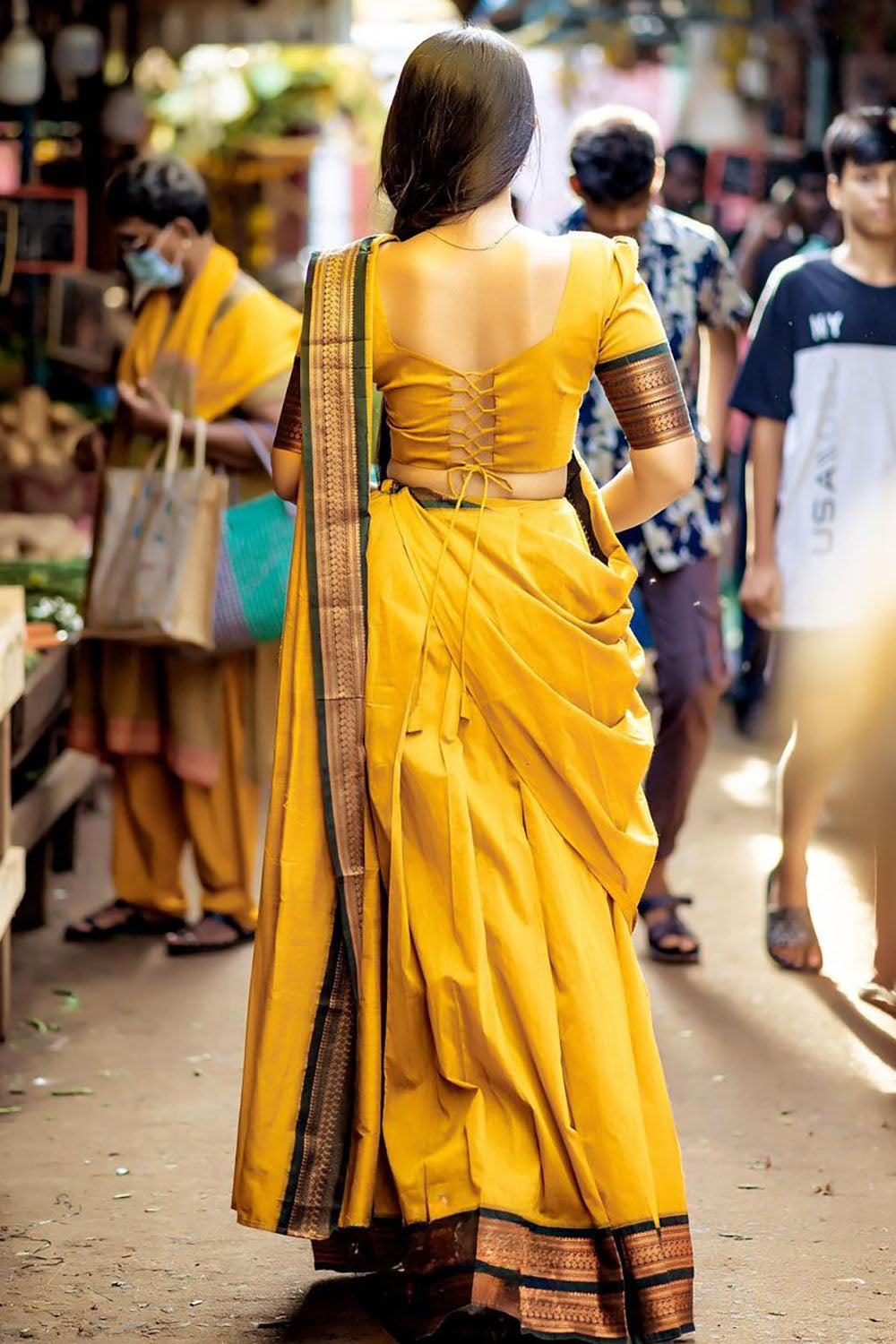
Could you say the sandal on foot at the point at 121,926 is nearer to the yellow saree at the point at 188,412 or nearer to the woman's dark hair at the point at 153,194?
the yellow saree at the point at 188,412

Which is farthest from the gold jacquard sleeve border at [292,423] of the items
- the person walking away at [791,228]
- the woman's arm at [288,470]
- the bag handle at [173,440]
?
the person walking away at [791,228]

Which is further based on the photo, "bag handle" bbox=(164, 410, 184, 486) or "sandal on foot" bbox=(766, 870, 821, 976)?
"sandal on foot" bbox=(766, 870, 821, 976)

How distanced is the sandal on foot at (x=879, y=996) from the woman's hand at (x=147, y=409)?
7.76ft

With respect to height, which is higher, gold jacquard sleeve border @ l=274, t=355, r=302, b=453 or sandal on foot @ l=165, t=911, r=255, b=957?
gold jacquard sleeve border @ l=274, t=355, r=302, b=453

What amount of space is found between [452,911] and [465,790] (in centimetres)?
20

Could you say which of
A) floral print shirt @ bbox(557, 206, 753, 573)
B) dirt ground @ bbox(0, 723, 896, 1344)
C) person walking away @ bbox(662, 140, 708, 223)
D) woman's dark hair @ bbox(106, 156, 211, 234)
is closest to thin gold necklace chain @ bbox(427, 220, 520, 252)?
dirt ground @ bbox(0, 723, 896, 1344)

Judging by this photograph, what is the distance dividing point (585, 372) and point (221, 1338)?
1722 mm

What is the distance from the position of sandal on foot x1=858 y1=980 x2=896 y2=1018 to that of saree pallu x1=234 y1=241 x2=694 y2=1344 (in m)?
1.95

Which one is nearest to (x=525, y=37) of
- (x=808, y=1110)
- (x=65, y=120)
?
(x=65, y=120)

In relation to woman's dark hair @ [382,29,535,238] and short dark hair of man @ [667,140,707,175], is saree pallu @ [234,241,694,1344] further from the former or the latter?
short dark hair of man @ [667,140,707,175]

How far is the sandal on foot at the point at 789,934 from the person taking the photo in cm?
541

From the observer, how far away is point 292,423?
3.37 m

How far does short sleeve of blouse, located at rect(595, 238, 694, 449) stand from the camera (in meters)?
3.24

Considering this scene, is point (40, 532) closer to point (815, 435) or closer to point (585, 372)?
point (815, 435)
